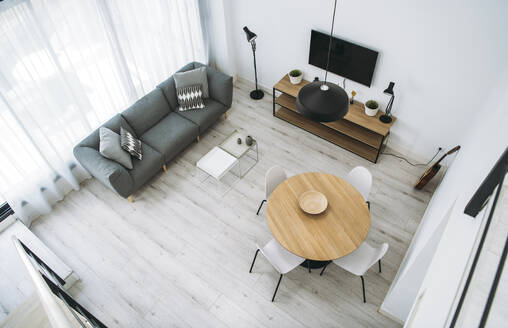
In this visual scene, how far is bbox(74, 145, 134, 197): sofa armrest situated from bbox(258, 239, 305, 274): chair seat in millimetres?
1972

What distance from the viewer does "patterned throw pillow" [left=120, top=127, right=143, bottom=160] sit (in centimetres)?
435

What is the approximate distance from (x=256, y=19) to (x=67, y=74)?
9.14 feet

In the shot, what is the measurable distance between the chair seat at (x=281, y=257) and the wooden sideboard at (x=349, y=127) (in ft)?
6.56

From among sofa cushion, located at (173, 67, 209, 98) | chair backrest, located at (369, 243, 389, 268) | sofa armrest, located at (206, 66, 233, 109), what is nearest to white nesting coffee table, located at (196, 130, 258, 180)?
sofa armrest, located at (206, 66, 233, 109)

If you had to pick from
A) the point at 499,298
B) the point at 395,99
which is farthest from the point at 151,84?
the point at 499,298

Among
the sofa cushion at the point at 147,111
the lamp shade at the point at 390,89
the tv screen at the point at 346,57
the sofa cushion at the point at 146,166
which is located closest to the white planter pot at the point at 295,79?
the tv screen at the point at 346,57

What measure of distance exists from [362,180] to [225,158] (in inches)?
71.8

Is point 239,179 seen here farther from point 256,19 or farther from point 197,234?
point 256,19

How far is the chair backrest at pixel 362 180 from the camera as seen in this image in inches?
150

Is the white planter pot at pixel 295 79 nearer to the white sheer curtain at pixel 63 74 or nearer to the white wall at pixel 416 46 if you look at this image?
the white wall at pixel 416 46

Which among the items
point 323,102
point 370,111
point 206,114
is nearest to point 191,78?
point 206,114

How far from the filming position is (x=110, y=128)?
4.47 meters

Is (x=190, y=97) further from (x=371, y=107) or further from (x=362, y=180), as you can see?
(x=362, y=180)

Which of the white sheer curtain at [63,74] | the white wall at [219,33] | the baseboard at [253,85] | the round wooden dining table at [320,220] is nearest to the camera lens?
the round wooden dining table at [320,220]
